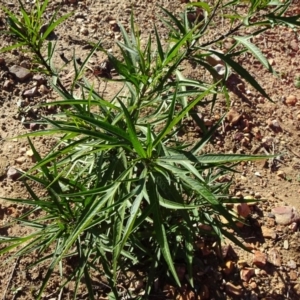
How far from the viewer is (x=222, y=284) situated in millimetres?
2770

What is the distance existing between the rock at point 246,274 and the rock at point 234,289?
0.06 m

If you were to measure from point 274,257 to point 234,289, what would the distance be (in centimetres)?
33

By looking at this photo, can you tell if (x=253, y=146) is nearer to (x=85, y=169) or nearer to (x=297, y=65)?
(x=297, y=65)

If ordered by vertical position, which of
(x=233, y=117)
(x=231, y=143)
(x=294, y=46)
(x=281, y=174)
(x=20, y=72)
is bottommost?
(x=281, y=174)

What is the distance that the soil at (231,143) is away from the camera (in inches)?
109

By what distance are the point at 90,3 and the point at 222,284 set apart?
7.47ft

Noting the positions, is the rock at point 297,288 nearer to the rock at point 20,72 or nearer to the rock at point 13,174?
the rock at point 13,174

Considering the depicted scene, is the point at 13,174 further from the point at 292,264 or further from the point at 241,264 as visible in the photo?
the point at 292,264

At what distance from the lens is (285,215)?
Result: 304cm

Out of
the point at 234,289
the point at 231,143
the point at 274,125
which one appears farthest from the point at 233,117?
the point at 234,289

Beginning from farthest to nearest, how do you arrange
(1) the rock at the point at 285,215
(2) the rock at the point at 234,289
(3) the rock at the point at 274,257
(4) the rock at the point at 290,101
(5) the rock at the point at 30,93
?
1. (4) the rock at the point at 290,101
2. (5) the rock at the point at 30,93
3. (1) the rock at the point at 285,215
4. (3) the rock at the point at 274,257
5. (2) the rock at the point at 234,289

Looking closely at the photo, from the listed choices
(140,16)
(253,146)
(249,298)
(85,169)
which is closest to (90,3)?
(140,16)

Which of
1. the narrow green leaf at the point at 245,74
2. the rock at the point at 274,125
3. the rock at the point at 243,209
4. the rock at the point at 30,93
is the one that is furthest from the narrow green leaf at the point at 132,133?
the rock at the point at 274,125

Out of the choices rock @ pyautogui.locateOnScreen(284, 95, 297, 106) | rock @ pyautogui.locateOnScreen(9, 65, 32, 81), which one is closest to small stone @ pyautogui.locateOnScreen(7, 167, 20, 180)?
rock @ pyautogui.locateOnScreen(9, 65, 32, 81)
